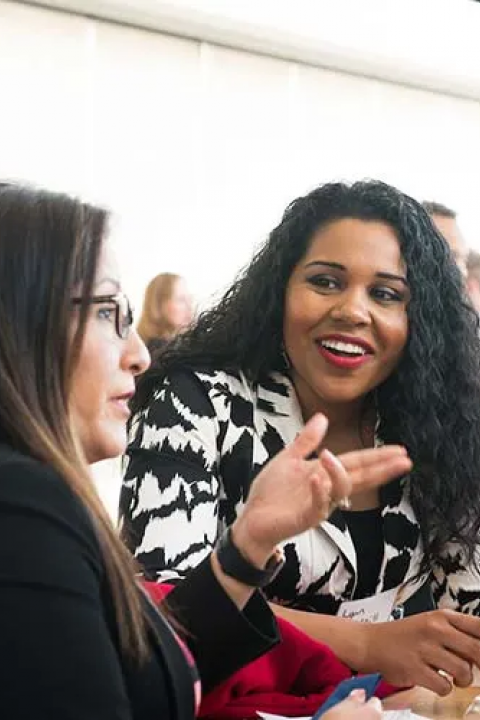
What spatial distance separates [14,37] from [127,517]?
3411mm

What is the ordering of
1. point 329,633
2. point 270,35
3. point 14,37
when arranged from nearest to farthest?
point 329,633, point 14,37, point 270,35

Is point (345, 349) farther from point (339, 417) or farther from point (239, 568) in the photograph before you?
point (239, 568)

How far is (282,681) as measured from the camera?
4.41 feet

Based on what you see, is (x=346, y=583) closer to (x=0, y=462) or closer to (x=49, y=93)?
(x=0, y=462)

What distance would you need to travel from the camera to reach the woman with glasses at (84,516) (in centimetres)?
84

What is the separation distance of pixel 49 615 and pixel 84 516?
94 millimetres

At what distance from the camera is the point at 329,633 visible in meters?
1.54

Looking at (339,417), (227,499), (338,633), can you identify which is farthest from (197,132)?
(338,633)

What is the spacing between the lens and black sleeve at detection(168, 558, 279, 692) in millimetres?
1150

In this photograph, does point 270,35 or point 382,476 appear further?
point 270,35

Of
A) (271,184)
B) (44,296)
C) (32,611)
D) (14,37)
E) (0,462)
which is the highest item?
(14,37)

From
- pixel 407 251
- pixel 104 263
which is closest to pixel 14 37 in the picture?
pixel 407 251

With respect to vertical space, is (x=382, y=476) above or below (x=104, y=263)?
below

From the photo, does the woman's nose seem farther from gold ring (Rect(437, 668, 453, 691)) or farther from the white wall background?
the white wall background
